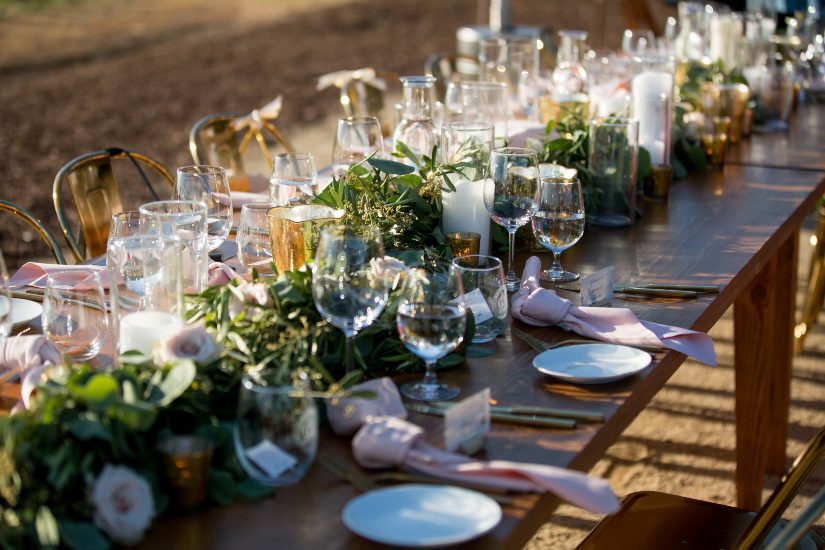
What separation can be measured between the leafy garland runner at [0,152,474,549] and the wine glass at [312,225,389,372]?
1.8 inches

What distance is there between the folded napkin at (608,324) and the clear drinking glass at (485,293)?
0.25 feet

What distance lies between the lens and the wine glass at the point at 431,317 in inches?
55.4

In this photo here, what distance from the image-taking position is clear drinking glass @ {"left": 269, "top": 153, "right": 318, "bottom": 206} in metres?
2.22

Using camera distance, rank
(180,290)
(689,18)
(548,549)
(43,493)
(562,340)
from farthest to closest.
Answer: (689,18) < (548,549) < (562,340) < (180,290) < (43,493)

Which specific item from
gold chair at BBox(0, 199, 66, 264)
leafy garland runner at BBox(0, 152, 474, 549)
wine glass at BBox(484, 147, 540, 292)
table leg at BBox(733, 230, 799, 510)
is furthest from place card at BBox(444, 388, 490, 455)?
table leg at BBox(733, 230, 799, 510)

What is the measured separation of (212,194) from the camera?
7.10ft

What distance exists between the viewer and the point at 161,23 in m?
12.5

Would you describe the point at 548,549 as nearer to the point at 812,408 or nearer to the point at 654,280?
the point at 654,280

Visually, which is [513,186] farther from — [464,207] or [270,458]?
Result: [270,458]

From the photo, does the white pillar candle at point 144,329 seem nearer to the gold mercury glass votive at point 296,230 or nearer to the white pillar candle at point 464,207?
A: the gold mercury glass votive at point 296,230

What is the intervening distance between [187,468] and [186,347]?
196mm

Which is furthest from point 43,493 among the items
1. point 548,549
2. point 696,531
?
point 548,549

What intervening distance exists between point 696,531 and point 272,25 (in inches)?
459

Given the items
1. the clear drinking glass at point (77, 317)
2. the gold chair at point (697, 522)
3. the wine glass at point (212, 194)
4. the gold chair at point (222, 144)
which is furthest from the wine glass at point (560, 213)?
the gold chair at point (222, 144)
